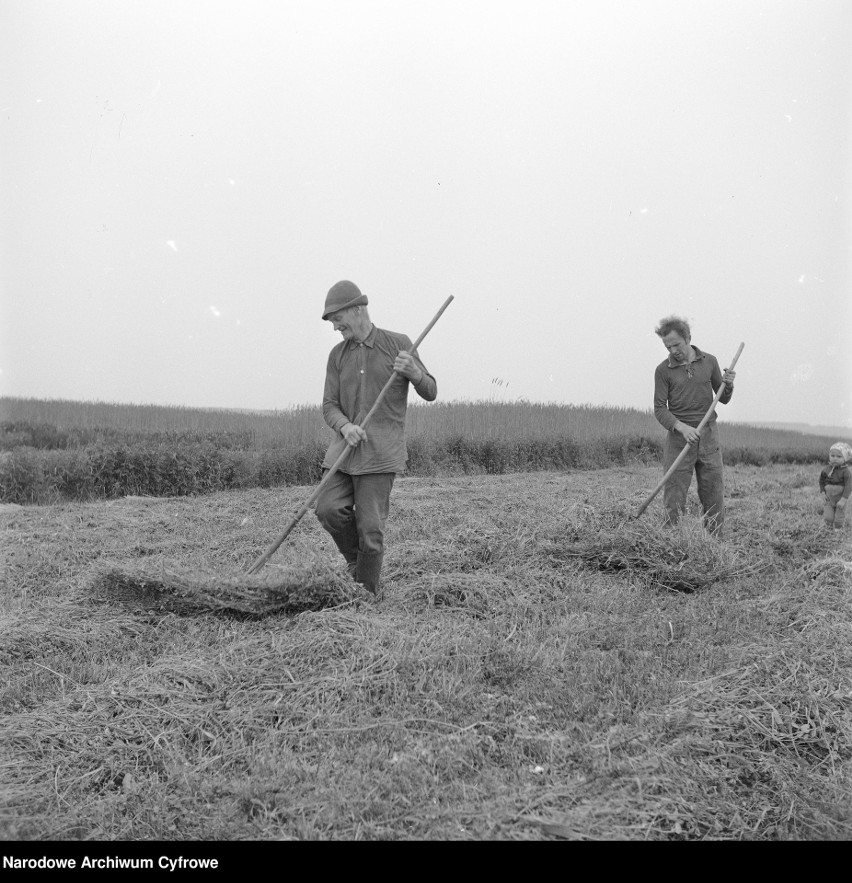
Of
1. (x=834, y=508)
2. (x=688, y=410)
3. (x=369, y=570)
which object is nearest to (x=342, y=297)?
(x=369, y=570)

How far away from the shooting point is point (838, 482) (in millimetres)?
6539

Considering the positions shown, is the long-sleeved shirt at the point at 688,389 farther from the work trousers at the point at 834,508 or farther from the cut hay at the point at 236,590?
the cut hay at the point at 236,590

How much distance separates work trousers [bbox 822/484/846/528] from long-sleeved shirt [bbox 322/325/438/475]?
4082mm

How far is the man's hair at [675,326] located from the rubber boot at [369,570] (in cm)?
282

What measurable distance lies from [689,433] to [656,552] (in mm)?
1056

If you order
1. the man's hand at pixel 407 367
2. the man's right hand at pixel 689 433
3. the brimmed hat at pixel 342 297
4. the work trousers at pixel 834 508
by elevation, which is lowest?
the work trousers at pixel 834 508

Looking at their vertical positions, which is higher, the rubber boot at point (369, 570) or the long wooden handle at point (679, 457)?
the long wooden handle at point (679, 457)

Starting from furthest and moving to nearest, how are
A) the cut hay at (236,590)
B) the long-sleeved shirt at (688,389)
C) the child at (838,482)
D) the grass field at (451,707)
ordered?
1. the child at (838,482)
2. the long-sleeved shirt at (688,389)
3. the cut hay at (236,590)
4. the grass field at (451,707)

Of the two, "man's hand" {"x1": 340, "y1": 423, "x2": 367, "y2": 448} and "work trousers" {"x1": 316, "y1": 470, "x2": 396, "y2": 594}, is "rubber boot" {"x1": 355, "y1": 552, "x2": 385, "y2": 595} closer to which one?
"work trousers" {"x1": 316, "y1": 470, "x2": 396, "y2": 594}

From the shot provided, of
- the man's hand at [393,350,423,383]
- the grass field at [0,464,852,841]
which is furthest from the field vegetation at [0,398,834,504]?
the man's hand at [393,350,423,383]

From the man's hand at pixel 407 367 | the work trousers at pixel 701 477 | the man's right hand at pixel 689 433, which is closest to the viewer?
the man's hand at pixel 407 367

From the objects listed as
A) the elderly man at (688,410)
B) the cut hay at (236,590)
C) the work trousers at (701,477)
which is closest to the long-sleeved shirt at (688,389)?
the elderly man at (688,410)

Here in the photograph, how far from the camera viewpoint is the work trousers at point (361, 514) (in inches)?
156
